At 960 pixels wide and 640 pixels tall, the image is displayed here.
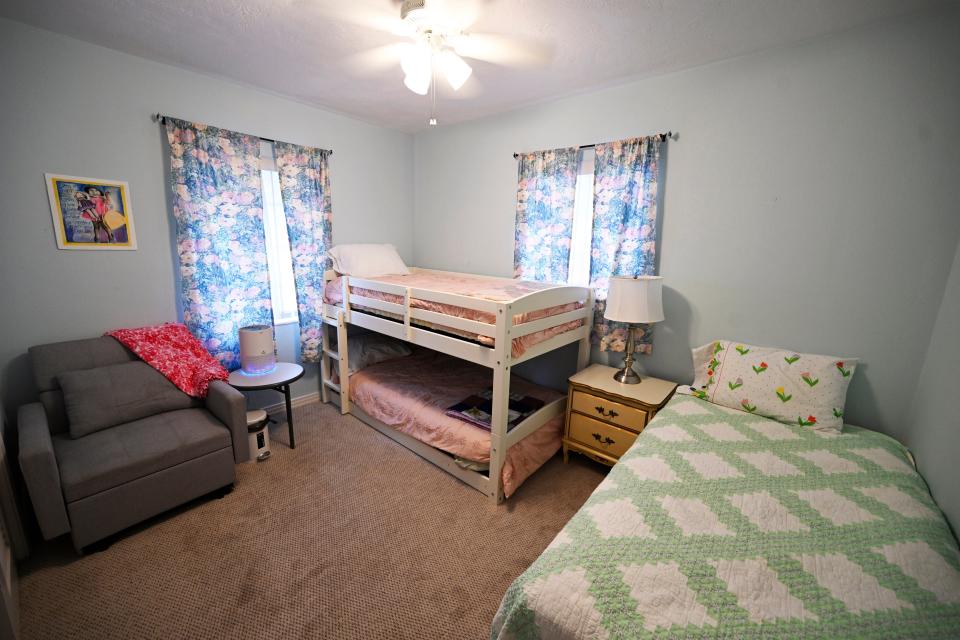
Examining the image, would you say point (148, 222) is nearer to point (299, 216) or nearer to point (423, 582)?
point (299, 216)

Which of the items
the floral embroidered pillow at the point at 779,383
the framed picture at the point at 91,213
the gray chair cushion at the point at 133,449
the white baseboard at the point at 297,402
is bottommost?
the white baseboard at the point at 297,402

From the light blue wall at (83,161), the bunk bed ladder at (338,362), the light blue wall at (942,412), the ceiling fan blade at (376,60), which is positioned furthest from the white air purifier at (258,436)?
the light blue wall at (942,412)

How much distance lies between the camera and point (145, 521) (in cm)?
200

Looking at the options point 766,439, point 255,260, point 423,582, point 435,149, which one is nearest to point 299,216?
point 255,260

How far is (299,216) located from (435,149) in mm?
1454

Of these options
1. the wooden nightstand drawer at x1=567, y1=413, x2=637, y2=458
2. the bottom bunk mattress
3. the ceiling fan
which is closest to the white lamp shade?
the wooden nightstand drawer at x1=567, y1=413, x2=637, y2=458

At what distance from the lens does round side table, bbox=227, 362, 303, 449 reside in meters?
2.49

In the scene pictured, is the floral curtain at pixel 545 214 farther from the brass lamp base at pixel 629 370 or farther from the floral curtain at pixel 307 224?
the floral curtain at pixel 307 224

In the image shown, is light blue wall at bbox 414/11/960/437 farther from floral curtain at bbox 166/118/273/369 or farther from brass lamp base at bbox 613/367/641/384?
floral curtain at bbox 166/118/273/369

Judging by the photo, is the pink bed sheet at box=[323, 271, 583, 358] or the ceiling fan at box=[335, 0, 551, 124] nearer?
the ceiling fan at box=[335, 0, 551, 124]

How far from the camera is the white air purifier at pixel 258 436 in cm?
249

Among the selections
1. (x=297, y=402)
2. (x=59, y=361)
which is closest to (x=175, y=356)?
(x=59, y=361)

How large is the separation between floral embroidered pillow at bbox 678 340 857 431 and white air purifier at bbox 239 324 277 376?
2.83 meters

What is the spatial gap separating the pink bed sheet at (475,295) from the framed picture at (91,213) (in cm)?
132
